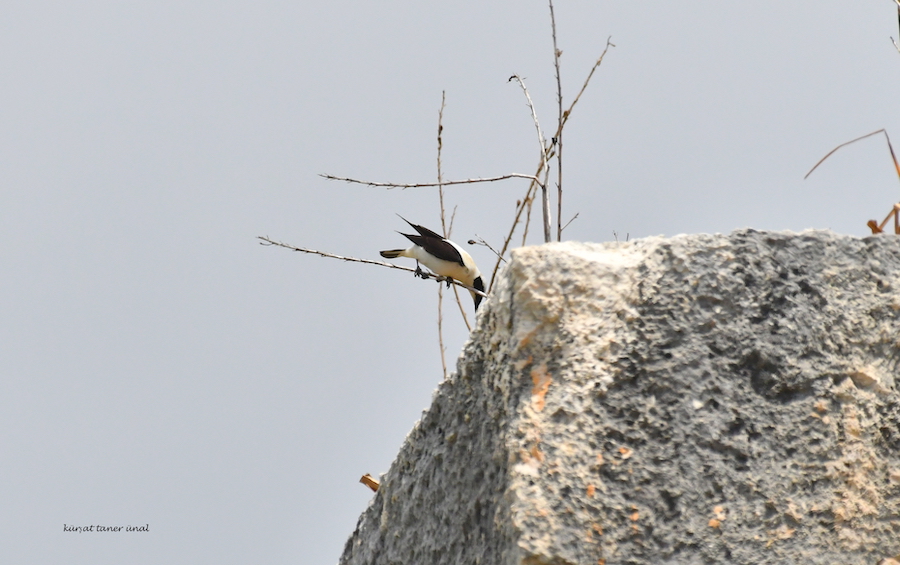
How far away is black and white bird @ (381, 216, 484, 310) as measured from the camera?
5.90 meters

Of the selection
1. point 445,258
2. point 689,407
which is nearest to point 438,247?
point 445,258

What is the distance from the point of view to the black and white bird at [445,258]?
19.4 ft

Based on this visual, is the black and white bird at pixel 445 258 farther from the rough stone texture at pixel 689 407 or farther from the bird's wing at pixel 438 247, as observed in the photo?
the rough stone texture at pixel 689 407

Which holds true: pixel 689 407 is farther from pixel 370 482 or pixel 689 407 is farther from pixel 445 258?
pixel 445 258

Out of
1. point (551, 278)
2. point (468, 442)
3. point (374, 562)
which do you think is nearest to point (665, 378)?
point (551, 278)

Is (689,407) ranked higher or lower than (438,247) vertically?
lower

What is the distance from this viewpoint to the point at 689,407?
4.92 feet

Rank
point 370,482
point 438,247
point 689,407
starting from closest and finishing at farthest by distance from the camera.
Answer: point 689,407
point 370,482
point 438,247

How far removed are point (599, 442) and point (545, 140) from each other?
64.0 inches

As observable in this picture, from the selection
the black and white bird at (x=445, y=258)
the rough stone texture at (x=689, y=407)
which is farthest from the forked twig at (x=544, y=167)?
the black and white bird at (x=445, y=258)

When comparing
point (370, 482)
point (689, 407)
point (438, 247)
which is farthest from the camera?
point (438, 247)

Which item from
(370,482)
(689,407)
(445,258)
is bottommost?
(370,482)

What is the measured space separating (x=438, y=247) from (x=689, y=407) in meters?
4.52

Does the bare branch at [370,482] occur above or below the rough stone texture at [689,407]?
below
